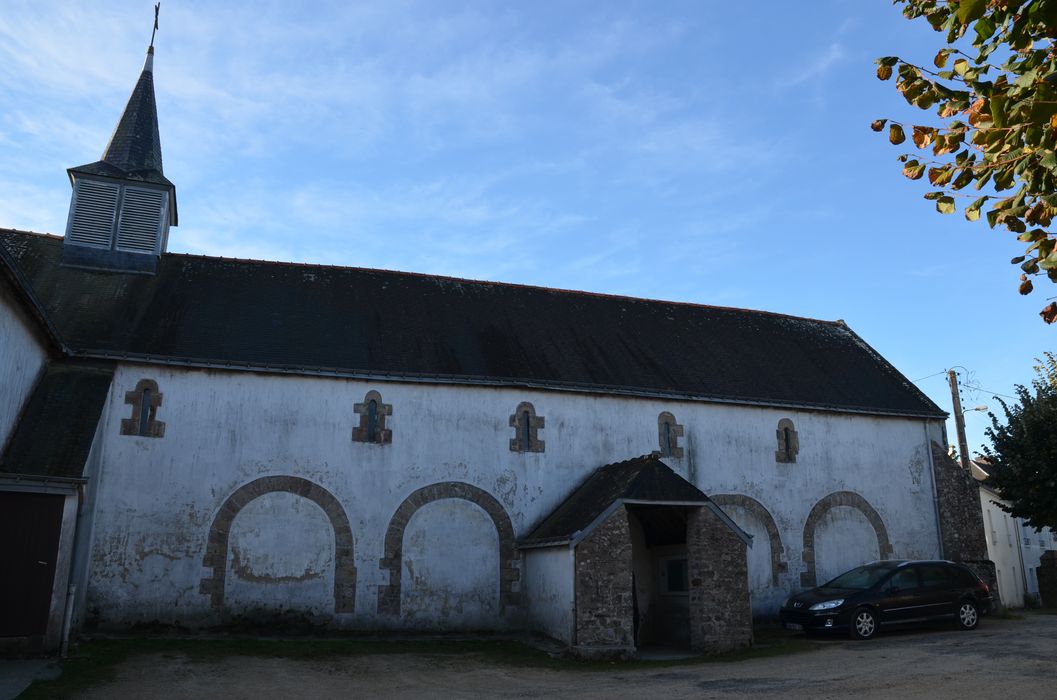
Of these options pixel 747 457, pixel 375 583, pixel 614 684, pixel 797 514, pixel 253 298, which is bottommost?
pixel 614 684

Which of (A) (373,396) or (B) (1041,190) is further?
(A) (373,396)

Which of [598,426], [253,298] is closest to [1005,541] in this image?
[598,426]

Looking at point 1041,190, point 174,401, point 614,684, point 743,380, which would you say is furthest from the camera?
point 743,380

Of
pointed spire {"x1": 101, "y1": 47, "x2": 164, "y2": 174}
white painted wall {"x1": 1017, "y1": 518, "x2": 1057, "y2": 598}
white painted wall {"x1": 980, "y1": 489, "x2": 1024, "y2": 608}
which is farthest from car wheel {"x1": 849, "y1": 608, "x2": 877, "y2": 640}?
pointed spire {"x1": 101, "y1": 47, "x2": 164, "y2": 174}

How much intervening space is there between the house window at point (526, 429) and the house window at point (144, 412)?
7251 mm

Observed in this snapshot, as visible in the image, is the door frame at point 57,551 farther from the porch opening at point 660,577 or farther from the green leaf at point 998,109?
the green leaf at point 998,109

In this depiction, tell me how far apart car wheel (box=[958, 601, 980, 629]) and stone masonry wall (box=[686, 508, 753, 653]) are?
15.3 ft

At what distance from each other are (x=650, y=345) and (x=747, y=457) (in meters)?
3.84

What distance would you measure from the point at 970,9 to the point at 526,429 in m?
14.8

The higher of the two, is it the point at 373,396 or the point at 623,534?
the point at 373,396

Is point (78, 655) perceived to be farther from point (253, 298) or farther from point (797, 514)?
point (797, 514)

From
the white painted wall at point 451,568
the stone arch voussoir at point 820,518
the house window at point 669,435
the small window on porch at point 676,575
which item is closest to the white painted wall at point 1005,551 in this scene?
the stone arch voussoir at point 820,518

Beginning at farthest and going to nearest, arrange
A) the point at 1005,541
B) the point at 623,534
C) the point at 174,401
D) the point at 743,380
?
the point at 1005,541 → the point at 743,380 → the point at 174,401 → the point at 623,534

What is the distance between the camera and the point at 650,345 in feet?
73.2
